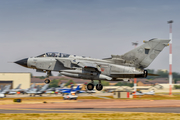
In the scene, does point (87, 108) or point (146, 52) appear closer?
point (146, 52)

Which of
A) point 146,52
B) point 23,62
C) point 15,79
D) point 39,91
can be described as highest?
point 146,52

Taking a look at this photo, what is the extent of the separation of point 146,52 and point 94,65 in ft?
23.9

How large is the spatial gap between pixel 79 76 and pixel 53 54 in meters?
4.35

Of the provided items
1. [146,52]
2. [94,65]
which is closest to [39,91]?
[94,65]

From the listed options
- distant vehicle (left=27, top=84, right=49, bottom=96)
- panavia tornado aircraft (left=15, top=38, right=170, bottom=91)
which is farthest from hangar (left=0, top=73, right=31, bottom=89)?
panavia tornado aircraft (left=15, top=38, right=170, bottom=91)

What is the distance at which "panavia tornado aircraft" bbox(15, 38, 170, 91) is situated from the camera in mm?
30750

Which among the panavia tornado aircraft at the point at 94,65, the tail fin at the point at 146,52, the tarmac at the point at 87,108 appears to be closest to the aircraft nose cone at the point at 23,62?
the panavia tornado aircraft at the point at 94,65

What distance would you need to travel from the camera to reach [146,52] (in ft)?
108

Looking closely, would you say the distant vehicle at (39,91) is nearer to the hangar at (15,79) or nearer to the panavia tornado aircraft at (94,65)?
the hangar at (15,79)

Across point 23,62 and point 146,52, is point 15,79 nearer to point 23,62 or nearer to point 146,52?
point 23,62

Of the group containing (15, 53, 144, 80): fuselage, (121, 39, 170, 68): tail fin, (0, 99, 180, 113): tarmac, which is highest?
(121, 39, 170, 68): tail fin

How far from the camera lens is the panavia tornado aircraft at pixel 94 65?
30750mm

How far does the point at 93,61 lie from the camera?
31.6 meters

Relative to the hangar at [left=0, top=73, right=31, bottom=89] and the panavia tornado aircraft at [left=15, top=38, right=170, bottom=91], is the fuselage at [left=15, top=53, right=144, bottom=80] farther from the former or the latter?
the hangar at [left=0, top=73, right=31, bottom=89]
